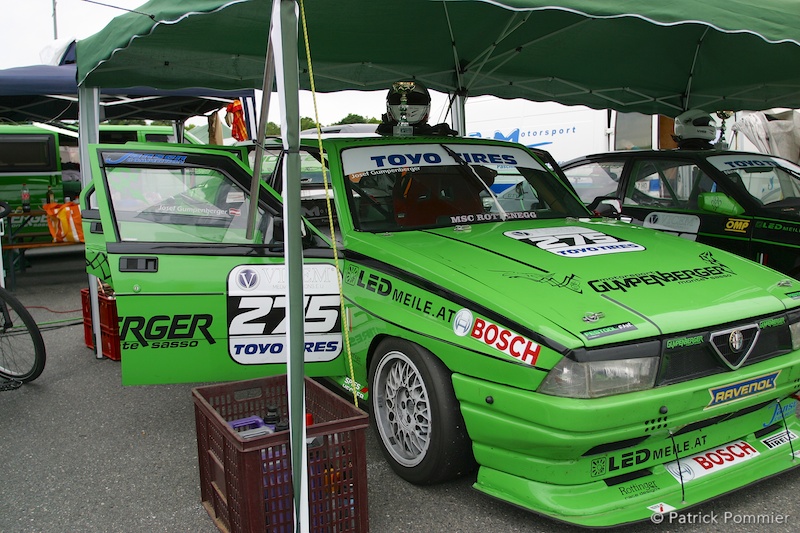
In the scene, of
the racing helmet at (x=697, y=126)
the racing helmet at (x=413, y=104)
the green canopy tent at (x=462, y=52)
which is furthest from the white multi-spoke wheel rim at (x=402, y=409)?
the racing helmet at (x=697, y=126)

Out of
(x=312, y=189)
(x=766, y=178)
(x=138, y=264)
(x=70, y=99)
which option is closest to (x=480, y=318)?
(x=138, y=264)

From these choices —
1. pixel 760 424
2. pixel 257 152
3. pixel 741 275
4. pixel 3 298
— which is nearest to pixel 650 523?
pixel 760 424

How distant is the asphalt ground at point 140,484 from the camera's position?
9.68 feet

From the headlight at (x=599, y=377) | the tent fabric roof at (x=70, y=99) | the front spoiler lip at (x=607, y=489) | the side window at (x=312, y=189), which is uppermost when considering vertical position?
the tent fabric roof at (x=70, y=99)

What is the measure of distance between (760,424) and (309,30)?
451cm

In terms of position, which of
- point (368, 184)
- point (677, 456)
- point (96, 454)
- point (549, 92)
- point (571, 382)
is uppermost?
point (549, 92)

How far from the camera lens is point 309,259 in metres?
3.67

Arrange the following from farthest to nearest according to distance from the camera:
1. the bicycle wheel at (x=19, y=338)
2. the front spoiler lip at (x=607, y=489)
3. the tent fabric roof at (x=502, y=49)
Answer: the bicycle wheel at (x=19, y=338) < the tent fabric roof at (x=502, y=49) < the front spoiler lip at (x=607, y=489)

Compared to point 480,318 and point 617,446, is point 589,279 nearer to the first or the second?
point 480,318

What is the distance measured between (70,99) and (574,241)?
28.1 ft

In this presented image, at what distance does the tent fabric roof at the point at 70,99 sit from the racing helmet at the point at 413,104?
380cm

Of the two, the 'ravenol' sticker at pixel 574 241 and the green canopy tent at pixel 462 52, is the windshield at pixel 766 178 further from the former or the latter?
the 'ravenol' sticker at pixel 574 241

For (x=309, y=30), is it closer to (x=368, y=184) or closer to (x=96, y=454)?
(x=368, y=184)

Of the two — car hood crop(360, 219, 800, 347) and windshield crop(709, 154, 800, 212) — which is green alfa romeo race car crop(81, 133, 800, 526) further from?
windshield crop(709, 154, 800, 212)
